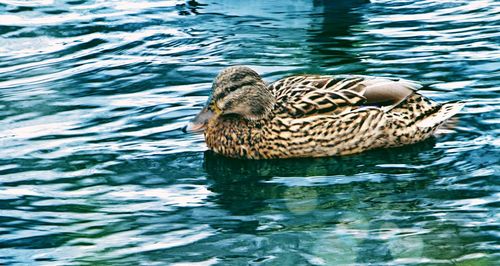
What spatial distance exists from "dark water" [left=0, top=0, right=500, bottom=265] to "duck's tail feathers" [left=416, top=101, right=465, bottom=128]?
169 millimetres

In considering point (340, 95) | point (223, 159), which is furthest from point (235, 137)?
point (340, 95)

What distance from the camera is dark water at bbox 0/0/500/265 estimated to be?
750 centimetres

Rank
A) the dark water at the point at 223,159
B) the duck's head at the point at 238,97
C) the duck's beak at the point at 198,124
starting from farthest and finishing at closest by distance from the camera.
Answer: the duck's head at the point at 238,97
the duck's beak at the point at 198,124
the dark water at the point at 223,159

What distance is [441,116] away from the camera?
9.59 metres

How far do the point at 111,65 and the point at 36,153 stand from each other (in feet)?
11.5

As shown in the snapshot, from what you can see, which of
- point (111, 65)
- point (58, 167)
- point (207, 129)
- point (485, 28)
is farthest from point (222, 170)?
point (485, 28)

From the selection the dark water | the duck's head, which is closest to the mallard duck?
the duck's head

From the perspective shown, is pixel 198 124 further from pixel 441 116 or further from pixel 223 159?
pixel 441 116

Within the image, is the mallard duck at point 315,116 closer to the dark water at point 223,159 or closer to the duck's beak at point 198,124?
the duck's beak at point 198,124

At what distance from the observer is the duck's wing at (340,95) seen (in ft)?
31.4

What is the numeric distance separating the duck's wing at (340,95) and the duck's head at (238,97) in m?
0.13

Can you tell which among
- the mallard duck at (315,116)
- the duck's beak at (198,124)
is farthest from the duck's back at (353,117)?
the duck's beak at (198,124)

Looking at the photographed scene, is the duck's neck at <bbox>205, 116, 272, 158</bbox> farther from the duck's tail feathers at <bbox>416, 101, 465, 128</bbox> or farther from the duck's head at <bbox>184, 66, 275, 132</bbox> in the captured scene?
the duck's tail feathers at <bbox>416, 101, 465, 128</bbox>

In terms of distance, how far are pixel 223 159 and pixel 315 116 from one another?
2.61ft
